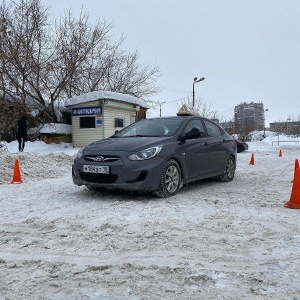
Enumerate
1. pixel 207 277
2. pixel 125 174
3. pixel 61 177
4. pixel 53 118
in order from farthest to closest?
pixel 53 118 < pixel 61 177 < pixel 125 174 < pixel 207 277

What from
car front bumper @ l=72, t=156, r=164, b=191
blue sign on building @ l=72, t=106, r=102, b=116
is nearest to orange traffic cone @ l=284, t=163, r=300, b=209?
car front bumper @ l=72, t=156, r=164, b=191

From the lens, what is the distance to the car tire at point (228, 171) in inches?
316

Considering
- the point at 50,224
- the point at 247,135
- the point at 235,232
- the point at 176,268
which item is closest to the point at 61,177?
the point at 50,224

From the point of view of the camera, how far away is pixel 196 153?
6.78 metres

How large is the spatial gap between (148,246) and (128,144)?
268 cm

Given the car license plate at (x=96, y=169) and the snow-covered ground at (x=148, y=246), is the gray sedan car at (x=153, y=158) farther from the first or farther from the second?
the snow-covered ground at (x=148, y=246)

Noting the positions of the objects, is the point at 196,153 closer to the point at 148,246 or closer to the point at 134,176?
the point at 134,176

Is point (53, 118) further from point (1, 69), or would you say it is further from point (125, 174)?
point (125, 174)

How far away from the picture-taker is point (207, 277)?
282 cm

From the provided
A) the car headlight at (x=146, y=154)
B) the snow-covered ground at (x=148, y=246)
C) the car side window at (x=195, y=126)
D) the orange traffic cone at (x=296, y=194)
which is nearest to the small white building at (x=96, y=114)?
the car side window at (x=195, y=126)

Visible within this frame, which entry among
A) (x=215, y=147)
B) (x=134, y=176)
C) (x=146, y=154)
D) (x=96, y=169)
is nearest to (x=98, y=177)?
(x=96, y=169)

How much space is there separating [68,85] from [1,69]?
472 centimetres

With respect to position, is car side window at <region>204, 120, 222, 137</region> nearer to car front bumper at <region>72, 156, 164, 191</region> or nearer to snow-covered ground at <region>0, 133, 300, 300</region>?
snow-covered ground at <region>0, 133, 300, 300</region>

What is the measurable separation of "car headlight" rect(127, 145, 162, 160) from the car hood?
88 mm
